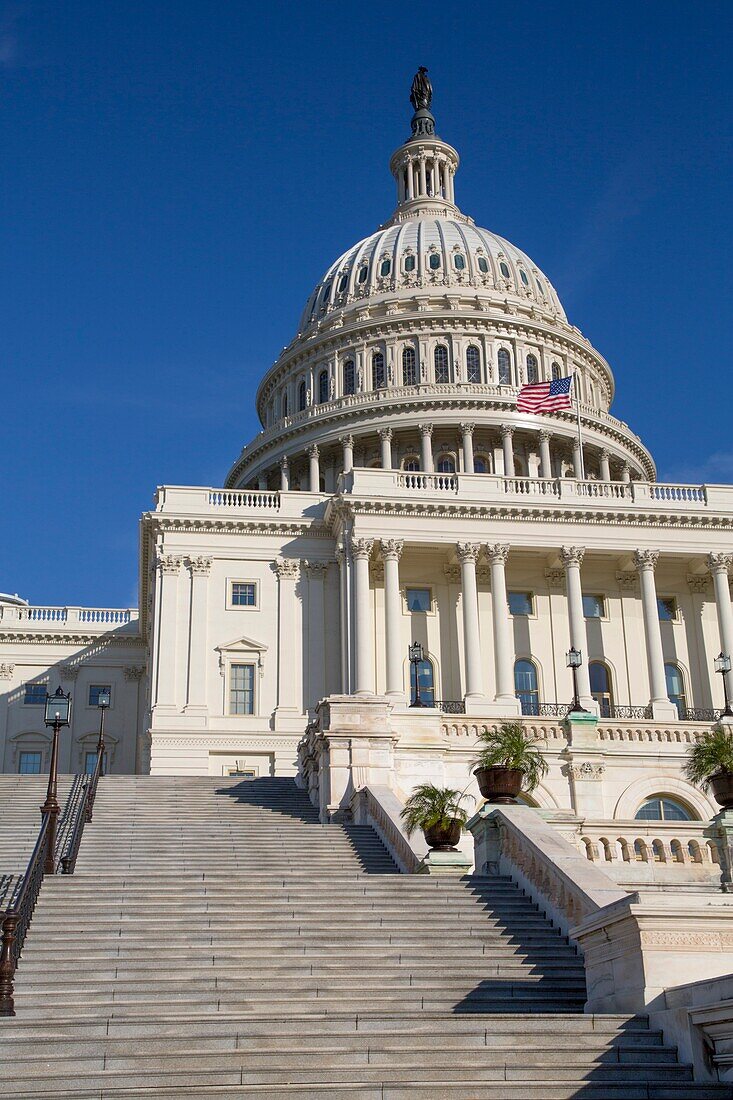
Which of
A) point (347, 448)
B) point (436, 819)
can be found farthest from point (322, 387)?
point (436, 819)

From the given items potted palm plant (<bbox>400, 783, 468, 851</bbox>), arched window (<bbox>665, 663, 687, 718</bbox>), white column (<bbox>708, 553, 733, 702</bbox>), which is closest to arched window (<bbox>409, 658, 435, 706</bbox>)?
arched window (<bbox>665, 663, 687, 718</bbox>)

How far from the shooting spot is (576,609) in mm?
58906

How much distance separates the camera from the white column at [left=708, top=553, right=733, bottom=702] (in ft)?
196

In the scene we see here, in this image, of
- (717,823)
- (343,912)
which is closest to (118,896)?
(343,912)

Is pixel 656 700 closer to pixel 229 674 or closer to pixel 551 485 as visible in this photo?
pixel 551 485

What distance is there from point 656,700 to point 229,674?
19.0 m

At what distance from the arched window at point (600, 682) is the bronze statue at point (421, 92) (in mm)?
80129

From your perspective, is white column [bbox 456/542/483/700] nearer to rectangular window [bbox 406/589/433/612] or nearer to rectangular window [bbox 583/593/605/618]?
rectangular window [bbox 406/589/433/612]

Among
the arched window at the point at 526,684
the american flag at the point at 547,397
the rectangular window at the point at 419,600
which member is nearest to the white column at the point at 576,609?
the arched window at the point at 526,684

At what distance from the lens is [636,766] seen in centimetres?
3628

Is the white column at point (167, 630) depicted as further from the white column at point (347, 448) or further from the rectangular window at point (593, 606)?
the white column at point (347, 448)

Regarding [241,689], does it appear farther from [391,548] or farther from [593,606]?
[593,606]

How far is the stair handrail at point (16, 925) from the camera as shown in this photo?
14938 millimetres

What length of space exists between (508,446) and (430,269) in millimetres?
20632
